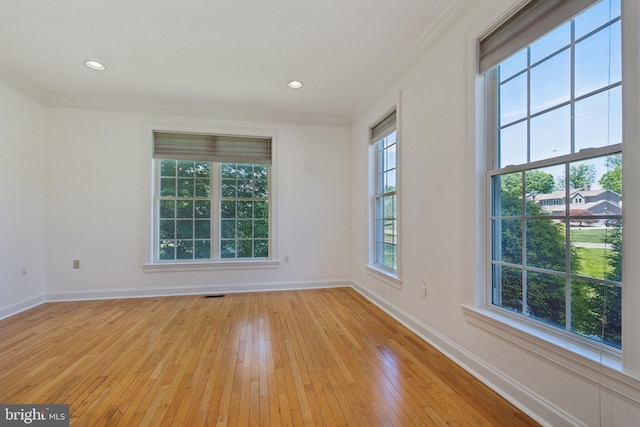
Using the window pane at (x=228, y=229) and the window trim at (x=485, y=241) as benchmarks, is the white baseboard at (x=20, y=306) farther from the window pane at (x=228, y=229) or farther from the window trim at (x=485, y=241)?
the window trim at (x=485, y=241)

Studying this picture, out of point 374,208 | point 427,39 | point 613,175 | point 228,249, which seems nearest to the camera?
point 613,175

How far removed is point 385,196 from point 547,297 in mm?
2196

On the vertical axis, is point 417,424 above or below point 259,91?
below

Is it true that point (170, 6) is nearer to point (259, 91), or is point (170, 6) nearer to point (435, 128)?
point (259, 91)

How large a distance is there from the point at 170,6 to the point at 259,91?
1.50 metres

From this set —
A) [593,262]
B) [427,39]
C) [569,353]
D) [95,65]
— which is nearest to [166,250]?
[95,65]

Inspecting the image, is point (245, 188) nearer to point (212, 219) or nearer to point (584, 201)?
point (212, 219)

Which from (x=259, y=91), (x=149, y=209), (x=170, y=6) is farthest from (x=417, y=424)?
(x=149, y=209)

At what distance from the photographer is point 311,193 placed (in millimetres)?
4512

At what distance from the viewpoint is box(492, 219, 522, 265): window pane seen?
182cm

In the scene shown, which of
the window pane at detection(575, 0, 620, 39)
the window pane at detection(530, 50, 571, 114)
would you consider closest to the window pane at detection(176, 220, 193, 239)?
the window pane at detection(530, 50, 571, 114)

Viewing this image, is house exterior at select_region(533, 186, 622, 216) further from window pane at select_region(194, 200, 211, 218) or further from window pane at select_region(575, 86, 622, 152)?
window pane at select_region(194, 200, 211, 218)

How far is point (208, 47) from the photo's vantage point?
270cm

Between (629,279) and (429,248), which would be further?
(429,248)
